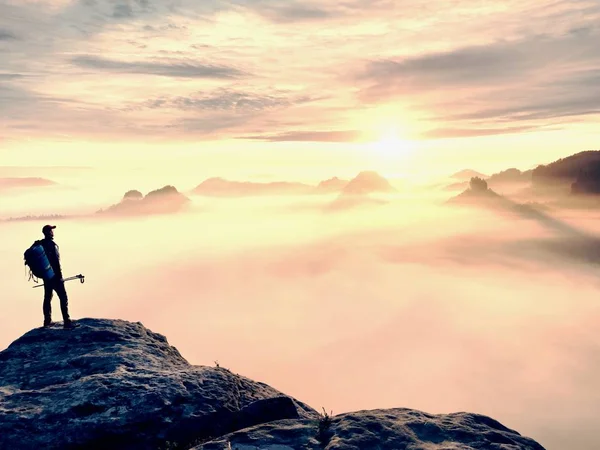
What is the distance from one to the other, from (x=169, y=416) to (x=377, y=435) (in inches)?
234

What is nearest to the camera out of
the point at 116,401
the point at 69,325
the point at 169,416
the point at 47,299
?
the point at 169,416

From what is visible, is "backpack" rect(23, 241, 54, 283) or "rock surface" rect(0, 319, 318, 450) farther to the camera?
"backpack" rect(23, 241, 54, 283)

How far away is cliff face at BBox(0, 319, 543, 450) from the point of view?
1183cm

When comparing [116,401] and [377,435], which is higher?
[116,401]

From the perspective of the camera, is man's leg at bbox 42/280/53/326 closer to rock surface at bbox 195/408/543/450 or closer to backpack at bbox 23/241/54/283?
backpack at bbox 23/241/54/283

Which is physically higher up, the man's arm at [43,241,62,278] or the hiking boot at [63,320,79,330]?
the man's arm at [43,241,62,278]

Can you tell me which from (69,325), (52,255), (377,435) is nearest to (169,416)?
(377,435)

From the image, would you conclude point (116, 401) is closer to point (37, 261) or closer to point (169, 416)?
point (169, 416)

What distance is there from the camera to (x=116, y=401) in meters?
14.0

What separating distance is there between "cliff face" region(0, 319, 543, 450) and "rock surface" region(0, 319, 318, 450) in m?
0.03

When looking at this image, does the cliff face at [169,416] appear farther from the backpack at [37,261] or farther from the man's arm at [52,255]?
the man's arm at [52,255]

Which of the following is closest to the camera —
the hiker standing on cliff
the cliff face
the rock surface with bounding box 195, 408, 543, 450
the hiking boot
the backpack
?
the rock surface with bounding box 195, 408, 543, 450

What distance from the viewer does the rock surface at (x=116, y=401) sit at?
13195mm

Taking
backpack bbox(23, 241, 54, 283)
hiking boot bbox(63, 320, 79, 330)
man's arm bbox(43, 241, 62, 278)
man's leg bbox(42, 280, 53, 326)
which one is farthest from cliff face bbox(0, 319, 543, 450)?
man's arm bbox(43, 241, 62, 278)
